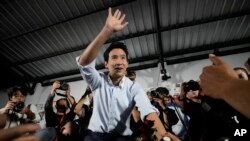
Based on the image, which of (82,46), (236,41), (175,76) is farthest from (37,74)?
(236,41)

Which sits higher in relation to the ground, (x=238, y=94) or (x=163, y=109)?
(x=163, y=109)

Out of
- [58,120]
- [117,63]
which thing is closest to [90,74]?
[117,63]

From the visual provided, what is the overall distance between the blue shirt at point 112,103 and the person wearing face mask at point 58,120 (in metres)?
1.18

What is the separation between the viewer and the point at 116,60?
2309 mm

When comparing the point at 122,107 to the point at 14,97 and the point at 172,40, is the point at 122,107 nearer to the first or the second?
the point at 14,97

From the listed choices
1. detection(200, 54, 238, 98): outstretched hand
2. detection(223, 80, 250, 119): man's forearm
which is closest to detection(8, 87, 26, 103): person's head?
detection(200, 54, 238, 98): outstretched hand

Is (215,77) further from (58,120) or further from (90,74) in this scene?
(58,120)

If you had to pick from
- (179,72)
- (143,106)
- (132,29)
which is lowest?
(143,106)

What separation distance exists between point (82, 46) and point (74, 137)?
3447 mm

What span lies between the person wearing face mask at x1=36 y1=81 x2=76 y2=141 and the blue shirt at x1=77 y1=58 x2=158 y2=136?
3.87ft

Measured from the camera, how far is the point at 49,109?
13.0 feet

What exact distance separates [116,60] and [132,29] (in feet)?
12.7

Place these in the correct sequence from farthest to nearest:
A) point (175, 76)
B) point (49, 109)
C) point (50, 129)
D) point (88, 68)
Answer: point (175, 76), point (49, 109), point (50, 129), point (88, 68)

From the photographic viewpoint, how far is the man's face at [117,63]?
227 centimetres
